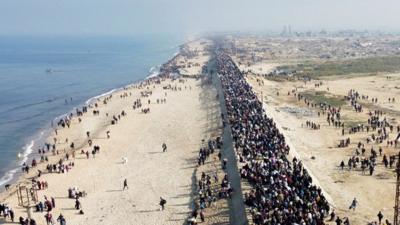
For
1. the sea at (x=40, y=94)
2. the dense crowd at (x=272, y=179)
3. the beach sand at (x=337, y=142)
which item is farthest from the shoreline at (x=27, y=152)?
the beach sand at (x=337, y=142)

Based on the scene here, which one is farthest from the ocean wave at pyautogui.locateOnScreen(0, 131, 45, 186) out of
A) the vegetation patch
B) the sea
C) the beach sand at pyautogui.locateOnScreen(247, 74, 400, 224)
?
the vegetation patch

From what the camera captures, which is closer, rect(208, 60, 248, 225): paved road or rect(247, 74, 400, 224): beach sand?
rect(208, 60, 248, 225): paved road

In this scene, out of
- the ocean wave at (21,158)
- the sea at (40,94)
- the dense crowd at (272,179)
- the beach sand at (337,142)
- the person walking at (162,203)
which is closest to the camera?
the dense crowd at (272,179)

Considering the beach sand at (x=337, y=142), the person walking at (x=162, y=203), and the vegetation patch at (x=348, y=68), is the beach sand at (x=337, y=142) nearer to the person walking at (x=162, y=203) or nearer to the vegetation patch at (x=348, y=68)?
the person walking at (x=162, y=203)

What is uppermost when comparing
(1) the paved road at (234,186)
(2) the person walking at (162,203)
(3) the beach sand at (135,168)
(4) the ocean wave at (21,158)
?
(1) the paved road at (234,186)

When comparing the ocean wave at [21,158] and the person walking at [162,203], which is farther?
the ocean wave at [21,158]

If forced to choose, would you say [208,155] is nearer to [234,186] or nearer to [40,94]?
[234,186]

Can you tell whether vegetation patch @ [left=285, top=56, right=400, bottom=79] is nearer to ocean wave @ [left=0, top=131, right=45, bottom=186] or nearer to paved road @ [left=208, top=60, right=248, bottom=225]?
ocean wave @ [left=0, top=131, right=45, bottom=186]
